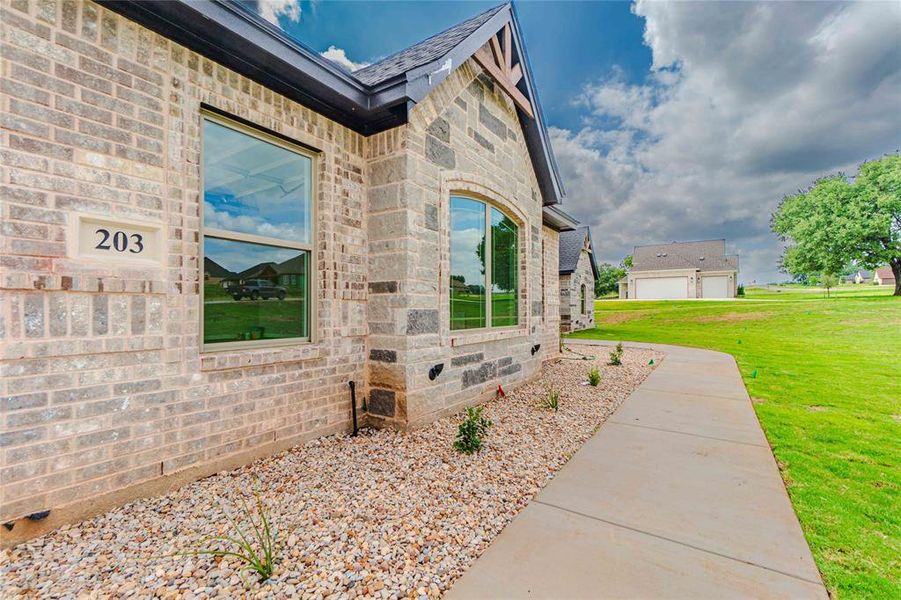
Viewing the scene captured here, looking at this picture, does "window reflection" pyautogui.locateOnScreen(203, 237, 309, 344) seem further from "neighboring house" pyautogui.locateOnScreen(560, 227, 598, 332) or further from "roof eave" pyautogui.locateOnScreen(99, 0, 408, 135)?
"neighboring house" pyautogui.locateOnScreen(560, 227, 598, 332)

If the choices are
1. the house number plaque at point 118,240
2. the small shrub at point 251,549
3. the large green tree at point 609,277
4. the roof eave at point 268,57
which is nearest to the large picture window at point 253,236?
the house number plaque at point 118,240

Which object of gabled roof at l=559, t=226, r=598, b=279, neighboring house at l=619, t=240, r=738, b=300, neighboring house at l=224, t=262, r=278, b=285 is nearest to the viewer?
neighboring house at l=224, t=262, r=278, b=285

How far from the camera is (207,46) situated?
3.20 meters

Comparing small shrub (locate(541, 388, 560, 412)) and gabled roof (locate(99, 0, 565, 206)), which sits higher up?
gabled roof (locate(99, 0, 565, 206))

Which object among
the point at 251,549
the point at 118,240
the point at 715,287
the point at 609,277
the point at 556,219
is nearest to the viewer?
the point at 251,549

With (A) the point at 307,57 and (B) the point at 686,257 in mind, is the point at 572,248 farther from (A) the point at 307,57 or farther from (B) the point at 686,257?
(B) the point at 686,257

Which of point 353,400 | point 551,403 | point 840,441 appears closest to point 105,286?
point 353,400

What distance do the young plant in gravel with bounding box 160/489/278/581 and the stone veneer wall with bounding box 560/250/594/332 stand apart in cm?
1627

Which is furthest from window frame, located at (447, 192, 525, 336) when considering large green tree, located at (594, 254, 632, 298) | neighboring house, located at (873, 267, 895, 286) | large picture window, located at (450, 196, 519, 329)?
neighboring house, located at (873, 267, 895, 286)

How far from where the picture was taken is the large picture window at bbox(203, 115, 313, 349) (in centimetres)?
345

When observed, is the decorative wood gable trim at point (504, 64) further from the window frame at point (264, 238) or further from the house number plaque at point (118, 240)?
the house number plaque at point (118, 240)

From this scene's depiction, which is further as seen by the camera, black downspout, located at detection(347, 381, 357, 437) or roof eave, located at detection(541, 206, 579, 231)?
roof eave, located at detection(541, 206, 579, 231)

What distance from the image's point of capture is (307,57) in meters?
3.69

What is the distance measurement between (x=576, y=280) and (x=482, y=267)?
1287 centimetres
